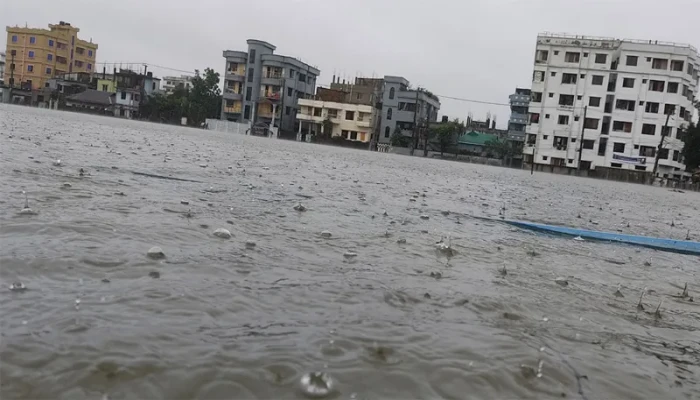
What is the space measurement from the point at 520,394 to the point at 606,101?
236 ft

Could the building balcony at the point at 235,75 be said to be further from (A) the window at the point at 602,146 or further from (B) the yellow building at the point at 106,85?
(A) the window at the point at 602,146

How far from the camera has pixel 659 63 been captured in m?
64.6

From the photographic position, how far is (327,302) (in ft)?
13.1

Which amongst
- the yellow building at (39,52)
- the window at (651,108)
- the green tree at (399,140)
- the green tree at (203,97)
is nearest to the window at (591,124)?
the window at (651,108)

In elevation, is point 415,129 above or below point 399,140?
above

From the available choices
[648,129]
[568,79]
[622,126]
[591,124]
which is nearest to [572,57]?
[568,79]

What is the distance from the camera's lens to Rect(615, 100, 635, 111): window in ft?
217

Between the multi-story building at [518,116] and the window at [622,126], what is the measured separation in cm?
1362

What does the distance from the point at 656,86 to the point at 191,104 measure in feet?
194

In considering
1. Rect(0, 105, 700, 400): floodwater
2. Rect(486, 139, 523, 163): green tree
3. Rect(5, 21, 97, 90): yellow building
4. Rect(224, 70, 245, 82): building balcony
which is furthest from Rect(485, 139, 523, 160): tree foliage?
Rect(5, 21, 97, 90): yellow building

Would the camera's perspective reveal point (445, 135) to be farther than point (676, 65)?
Yes

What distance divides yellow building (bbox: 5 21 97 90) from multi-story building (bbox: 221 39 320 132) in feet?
108

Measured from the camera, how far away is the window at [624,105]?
6599cm

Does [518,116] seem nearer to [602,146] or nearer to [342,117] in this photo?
[602,146]
